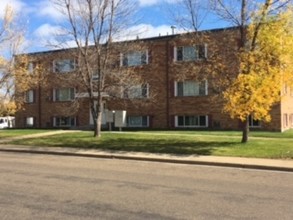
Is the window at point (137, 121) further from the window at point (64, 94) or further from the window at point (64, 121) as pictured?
the window at point (64, 94)

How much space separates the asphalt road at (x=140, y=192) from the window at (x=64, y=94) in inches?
1050

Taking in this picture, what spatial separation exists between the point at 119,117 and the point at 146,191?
24.1 metres

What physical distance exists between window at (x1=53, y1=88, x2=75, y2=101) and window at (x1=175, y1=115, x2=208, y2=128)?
10250mm

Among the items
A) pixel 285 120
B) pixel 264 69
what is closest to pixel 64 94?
pixel 285 120

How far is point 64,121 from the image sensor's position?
42.9m

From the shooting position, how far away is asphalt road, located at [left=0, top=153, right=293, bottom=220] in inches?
335

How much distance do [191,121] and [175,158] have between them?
1834cm

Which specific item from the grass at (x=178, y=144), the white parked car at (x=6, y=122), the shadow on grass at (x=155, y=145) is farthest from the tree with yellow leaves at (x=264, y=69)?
the white parked car at (x=6, y=122)

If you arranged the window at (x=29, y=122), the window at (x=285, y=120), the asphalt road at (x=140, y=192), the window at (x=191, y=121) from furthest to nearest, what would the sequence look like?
the window at (x=29, y=122)
the window at (x=191, y=121)
the window at (x=285, y=120)
the asphalt road at (x=140, y=192)

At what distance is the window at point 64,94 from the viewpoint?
140 ft

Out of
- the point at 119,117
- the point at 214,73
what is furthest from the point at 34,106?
the point at 214,73

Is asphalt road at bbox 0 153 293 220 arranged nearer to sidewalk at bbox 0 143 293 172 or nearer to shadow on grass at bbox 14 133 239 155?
sidewalk at bbox 0 143 293 172

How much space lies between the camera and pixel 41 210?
863cm

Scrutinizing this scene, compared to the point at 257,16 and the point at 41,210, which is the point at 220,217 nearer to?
the point at 41,210
